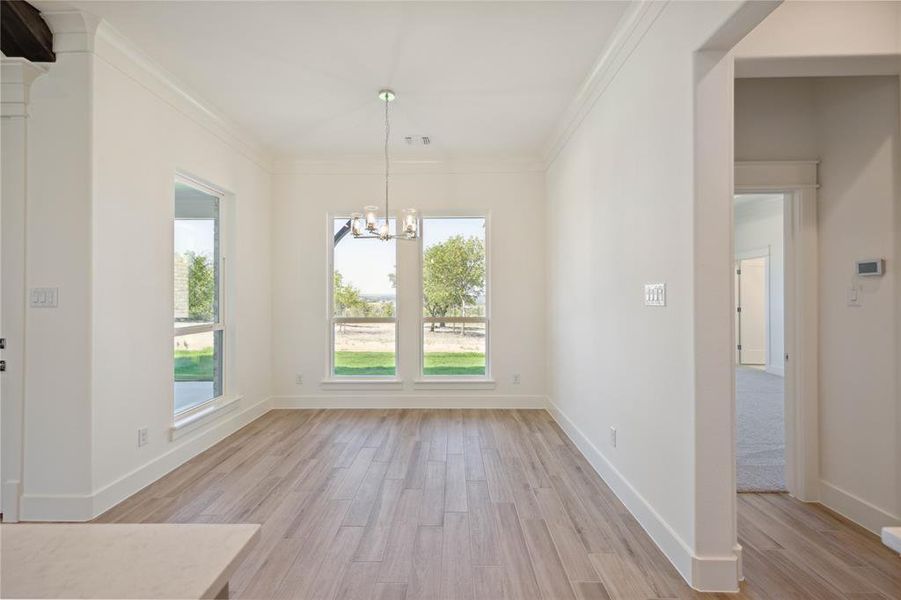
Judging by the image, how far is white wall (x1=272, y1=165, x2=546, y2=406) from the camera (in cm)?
521

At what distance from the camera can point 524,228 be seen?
17.1 ft

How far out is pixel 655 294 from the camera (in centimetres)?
237

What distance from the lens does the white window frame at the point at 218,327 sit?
3578mm

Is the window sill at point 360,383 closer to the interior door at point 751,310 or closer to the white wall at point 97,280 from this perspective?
the white wall at point 97,280

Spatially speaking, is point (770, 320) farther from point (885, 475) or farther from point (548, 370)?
point (885, 475)

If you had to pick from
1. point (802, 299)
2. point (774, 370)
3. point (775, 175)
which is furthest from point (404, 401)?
point (774, 370)

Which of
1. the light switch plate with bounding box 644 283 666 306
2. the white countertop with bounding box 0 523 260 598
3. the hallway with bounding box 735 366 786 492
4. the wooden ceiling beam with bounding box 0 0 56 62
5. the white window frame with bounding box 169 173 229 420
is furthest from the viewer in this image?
the white window frame with bounding box 169 173 229 420

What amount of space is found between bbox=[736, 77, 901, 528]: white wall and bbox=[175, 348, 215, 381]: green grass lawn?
4.53m

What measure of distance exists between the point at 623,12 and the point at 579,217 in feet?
5.18

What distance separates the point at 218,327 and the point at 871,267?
5.00 metres

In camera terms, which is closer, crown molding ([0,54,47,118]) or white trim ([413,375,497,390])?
crown molding ([0,54,47,118])

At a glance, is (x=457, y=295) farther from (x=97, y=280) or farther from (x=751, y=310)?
(x=751, y=310)

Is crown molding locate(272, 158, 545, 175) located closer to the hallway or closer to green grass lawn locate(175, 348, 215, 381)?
green grass lawn locate(175, 348, 215, 381)

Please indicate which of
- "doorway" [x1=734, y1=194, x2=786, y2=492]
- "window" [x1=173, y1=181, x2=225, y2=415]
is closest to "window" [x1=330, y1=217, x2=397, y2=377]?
"window" [x1=173, y1=181, x2=225, y2=415]
